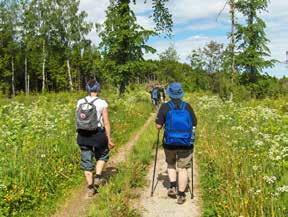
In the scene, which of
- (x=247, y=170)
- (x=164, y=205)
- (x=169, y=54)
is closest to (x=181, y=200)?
(x=164, y=205)

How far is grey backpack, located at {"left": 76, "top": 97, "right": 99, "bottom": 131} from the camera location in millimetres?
9672

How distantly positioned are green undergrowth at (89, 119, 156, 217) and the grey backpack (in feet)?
4.14

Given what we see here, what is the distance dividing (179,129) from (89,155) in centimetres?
203

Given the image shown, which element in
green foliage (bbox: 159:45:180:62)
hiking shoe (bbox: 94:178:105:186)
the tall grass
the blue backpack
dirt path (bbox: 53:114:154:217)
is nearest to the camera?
the tall grass

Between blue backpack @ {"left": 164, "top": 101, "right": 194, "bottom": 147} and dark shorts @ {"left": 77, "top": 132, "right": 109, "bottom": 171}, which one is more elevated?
blue backpack @ {"left": 164, "top": 101, "right": 194, "bottom": 147}

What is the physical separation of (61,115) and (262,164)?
8.27m

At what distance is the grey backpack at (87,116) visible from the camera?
9.67m

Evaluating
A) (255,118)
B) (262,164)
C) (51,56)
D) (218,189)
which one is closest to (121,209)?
(218,189)

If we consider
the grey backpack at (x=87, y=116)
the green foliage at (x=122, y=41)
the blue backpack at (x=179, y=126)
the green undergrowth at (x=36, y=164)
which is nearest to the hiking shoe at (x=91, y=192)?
the green undergrowth at (x=36, y=164)

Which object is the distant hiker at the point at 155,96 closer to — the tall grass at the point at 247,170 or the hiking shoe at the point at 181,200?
the tall grass at the point at 247,170

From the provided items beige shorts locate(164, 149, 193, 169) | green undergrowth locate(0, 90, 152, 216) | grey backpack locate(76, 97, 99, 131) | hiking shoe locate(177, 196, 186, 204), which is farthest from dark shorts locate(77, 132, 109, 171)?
hiking shoe locate(177, 196, 186, 204)

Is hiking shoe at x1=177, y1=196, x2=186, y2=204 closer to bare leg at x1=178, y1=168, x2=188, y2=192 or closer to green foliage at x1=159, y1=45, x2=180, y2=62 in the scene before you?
bare leg at x1=178, y1=168, x2=188, y2=192

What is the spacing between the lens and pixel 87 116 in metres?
9.67

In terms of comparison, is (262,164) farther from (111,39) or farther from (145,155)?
Result: (111,39)
